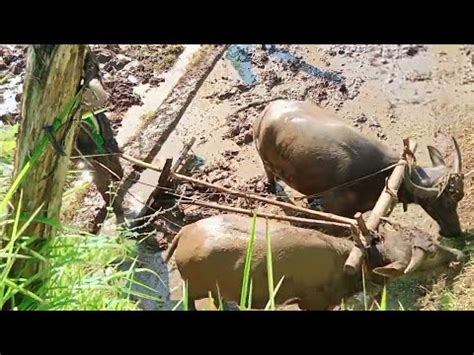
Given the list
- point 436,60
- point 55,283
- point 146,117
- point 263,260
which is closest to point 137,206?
point 146,117

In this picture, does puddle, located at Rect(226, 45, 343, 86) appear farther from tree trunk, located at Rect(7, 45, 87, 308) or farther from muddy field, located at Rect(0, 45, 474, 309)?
tree trunk, located at Rect(7, 45, 87, 308)

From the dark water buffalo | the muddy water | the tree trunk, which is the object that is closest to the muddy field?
the muddy water

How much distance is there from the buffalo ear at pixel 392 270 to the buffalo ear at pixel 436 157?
0.77 m

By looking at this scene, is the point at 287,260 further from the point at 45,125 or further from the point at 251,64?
the point at 251,64

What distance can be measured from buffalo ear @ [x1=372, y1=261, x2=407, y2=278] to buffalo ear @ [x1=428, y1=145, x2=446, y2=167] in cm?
77

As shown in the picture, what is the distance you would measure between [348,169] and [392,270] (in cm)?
73

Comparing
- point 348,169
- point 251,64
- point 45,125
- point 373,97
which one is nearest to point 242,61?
point 251,64

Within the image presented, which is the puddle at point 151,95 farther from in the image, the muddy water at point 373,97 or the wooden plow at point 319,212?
the wooden plow at point 319,212

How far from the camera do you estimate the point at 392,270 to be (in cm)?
235

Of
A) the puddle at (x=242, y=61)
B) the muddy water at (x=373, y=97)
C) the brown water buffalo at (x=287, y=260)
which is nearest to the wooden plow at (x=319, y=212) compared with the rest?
the brown water buffalo at (x=287, y=260)
